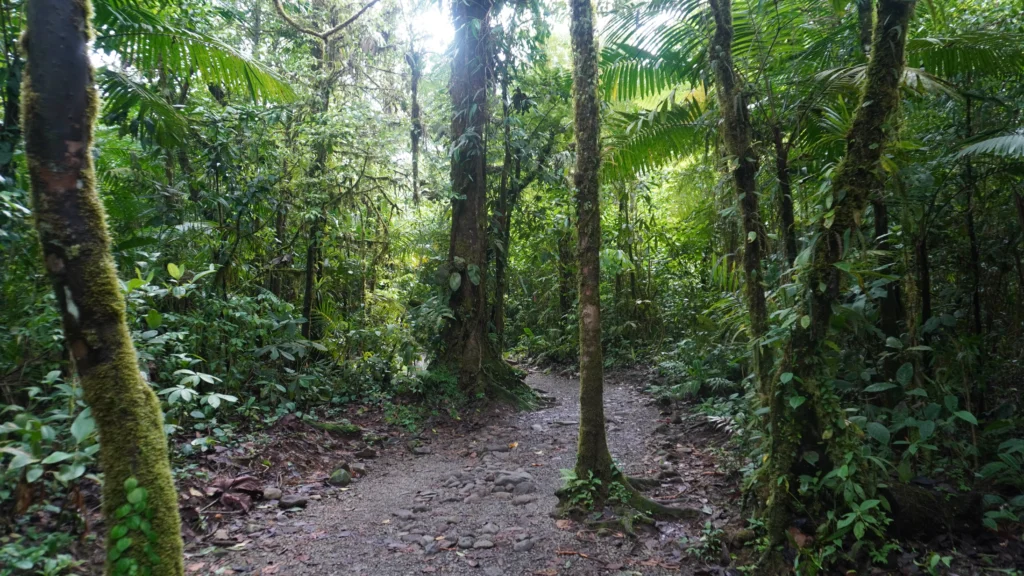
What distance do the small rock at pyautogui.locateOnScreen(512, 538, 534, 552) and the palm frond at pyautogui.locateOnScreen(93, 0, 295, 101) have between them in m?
5.55

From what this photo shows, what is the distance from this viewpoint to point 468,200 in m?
8.62

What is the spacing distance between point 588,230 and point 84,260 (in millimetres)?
3282

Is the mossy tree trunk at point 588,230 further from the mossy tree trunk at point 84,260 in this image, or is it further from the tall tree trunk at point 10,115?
the tall tree trunk at point 10,115

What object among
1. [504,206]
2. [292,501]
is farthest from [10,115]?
[504,206]

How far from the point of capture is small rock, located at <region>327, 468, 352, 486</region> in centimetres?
555

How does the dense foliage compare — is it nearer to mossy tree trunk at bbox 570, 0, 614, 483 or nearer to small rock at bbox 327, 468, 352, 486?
mossy tree trunk at bbox 570, 0, 614, 483

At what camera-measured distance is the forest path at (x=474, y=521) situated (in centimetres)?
378

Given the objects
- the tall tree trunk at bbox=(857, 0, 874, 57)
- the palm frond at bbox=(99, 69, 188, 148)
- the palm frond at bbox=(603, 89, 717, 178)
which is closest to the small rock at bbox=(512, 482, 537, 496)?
the palm frond at bbox=(603, 89, 717, 178)

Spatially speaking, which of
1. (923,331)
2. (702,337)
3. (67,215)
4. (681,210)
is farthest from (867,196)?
(681,210)

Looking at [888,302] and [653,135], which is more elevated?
[653,135]

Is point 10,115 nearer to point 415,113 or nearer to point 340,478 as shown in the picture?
point 340,478

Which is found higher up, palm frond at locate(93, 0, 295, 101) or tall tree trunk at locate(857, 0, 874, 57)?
palm frond at locate(93, 0, 295, 101)

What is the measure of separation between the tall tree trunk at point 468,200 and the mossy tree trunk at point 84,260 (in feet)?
18.7

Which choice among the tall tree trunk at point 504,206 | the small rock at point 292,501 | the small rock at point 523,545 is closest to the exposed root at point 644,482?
the small rock at point 523,545
